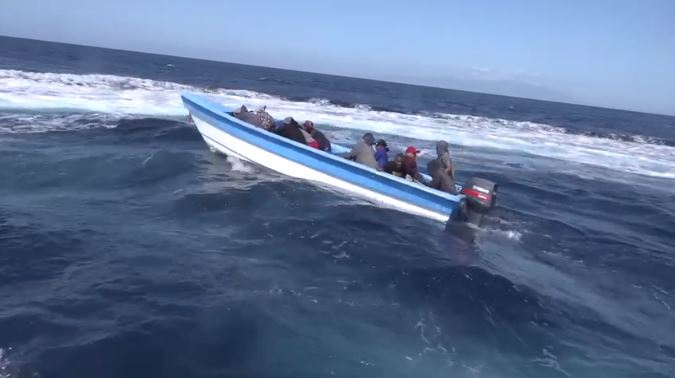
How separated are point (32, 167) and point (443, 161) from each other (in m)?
8.16

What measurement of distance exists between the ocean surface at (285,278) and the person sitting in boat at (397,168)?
0.86 m

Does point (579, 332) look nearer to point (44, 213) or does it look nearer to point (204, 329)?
point (204, 329)

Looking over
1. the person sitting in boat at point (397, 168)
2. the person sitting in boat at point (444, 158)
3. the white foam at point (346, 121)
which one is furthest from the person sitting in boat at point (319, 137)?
the white foam at point (346, 121)

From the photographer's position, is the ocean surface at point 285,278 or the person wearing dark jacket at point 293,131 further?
the person wearing dark jacket at point 293,131

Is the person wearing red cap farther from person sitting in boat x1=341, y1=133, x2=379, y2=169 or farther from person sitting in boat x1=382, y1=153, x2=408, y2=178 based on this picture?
person sitting in boat x1=341, y1=133, x2=379, y2=169

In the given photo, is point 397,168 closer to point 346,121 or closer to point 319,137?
point 319,137

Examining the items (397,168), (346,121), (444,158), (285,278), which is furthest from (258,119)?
(346,121)

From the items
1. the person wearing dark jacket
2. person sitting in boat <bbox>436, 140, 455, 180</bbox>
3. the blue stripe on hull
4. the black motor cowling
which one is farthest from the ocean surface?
person sitting in boat <bbox>436, 140, 455, 180</bbox>

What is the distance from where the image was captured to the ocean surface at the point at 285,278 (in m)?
5.48

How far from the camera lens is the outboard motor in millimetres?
9992

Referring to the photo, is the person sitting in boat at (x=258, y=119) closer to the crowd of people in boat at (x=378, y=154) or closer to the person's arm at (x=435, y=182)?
the crowd of people in boat at (x=378, y=154)

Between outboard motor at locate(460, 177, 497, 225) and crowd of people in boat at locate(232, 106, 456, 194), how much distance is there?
523 mm

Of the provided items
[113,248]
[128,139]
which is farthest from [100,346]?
[128,139]

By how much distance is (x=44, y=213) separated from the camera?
27.8 ft
